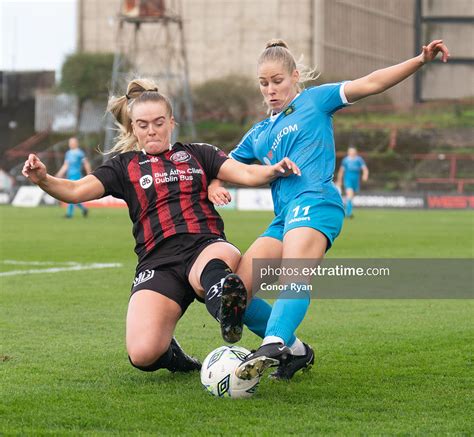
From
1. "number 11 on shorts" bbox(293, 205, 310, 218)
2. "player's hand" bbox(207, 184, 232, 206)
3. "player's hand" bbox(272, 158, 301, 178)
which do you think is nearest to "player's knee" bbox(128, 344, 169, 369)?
"player's hand" bbox(207, 184, 232, 206)

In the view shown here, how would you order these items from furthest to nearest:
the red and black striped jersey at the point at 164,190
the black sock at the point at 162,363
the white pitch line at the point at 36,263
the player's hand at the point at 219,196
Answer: the white pitch line at the point at 36,263
the red and black striped jersey at the point at 164,190
the player's hand at the point at 219,196
the black sock at the point at 162,363

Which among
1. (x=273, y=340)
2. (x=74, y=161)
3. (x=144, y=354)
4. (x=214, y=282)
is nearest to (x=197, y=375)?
(x=144, y=354)

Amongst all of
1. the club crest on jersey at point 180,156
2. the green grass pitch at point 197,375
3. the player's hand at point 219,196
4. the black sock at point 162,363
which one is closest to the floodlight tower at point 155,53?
the green grass pitch at point 197,375

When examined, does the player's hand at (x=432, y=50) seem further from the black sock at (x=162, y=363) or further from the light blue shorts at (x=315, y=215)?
the black sock at (x=162, y=363)

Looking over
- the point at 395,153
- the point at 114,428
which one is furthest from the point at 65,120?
the point at 114,428

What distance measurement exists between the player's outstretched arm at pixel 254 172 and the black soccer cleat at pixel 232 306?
2.52ft

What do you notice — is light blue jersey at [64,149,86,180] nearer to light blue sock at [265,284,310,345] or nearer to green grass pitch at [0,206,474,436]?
green grass pitch at [0,206,474,436]

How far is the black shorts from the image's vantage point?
6316 mm

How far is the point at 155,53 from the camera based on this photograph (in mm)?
64188

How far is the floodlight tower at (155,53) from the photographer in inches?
2018

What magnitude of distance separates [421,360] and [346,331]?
159 cm

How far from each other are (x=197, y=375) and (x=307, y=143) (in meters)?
1.52

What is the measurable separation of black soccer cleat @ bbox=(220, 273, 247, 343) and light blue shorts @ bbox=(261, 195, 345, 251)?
0.72 m

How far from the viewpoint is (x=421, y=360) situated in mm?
6910
